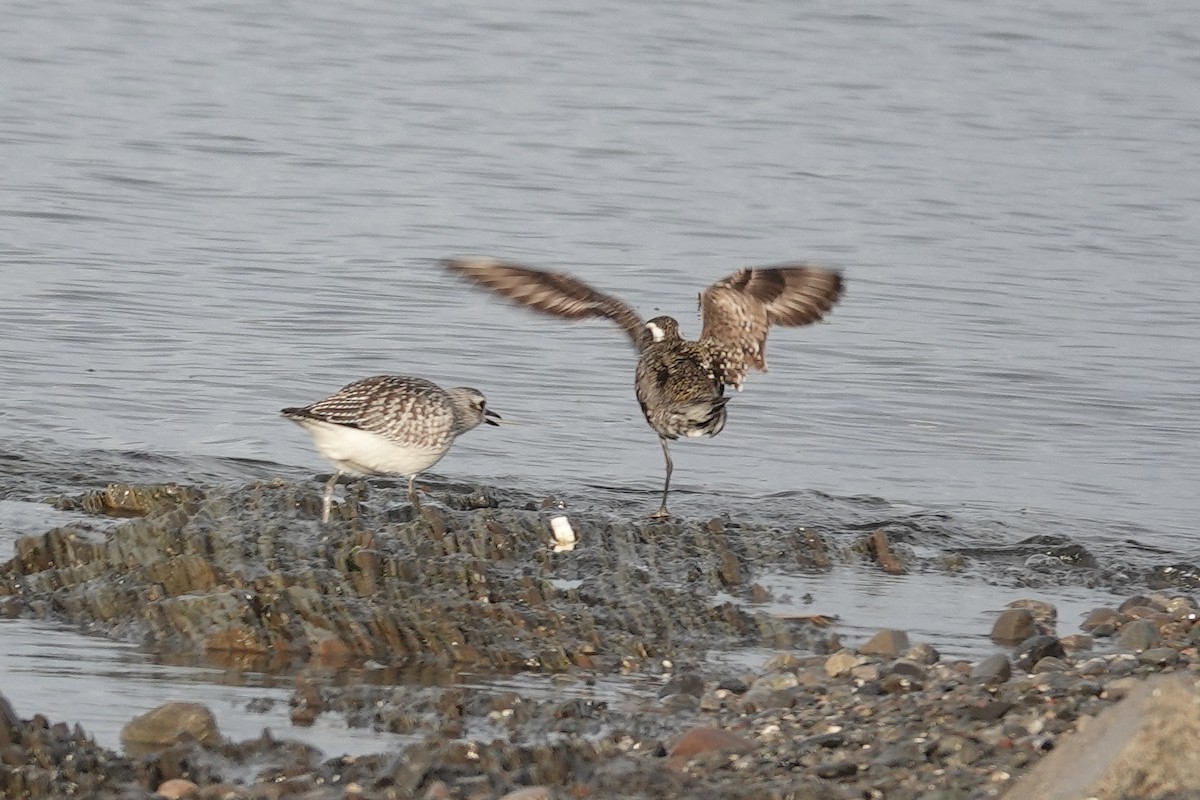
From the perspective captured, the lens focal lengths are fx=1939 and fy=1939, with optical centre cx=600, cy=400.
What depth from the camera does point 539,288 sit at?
9.98 metres

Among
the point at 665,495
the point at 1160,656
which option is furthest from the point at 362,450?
the point at 1160,656

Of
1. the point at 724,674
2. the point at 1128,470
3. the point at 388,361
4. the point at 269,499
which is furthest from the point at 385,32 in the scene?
the point at 724,674

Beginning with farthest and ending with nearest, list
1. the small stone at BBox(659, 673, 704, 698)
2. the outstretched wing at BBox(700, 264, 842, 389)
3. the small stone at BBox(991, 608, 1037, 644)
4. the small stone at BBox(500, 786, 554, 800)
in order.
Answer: the outstretched wing at BBox(700, 264, 842, 389), the small stone at BBox(991, 608, 1037, 644), the small stone at BBox(659, 673, 704, 698), the small stone at BBox(500, 786, 554, 800)

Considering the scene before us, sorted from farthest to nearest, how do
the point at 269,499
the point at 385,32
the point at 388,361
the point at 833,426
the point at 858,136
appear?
the point at 385,32 < the point at 858,136 < the point at 388,361 < the point at 833,426 < the point at 269,499

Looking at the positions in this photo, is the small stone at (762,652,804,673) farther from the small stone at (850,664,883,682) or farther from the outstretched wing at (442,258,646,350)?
the outstretched wing at (442,258,646,350)

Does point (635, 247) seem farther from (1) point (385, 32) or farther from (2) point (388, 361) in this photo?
(1) point (385, 32)

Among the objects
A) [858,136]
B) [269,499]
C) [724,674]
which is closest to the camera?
[724,674]

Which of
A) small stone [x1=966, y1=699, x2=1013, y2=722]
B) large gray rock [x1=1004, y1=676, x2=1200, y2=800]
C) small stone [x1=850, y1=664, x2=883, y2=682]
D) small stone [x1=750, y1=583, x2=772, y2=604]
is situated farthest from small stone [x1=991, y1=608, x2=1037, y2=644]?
large gray rock [x1=1004, y1=676, x2=1200, y2=800]

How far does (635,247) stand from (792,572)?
310 inches

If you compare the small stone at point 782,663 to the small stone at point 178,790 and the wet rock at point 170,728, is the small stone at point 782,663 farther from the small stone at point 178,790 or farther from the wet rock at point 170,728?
the small stone at point 178,790

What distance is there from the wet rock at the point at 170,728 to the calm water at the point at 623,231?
159 inches

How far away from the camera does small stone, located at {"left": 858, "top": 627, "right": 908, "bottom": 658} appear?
733cm

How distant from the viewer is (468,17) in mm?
25969

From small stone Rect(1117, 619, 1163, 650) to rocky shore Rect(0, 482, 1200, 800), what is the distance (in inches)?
0.5
